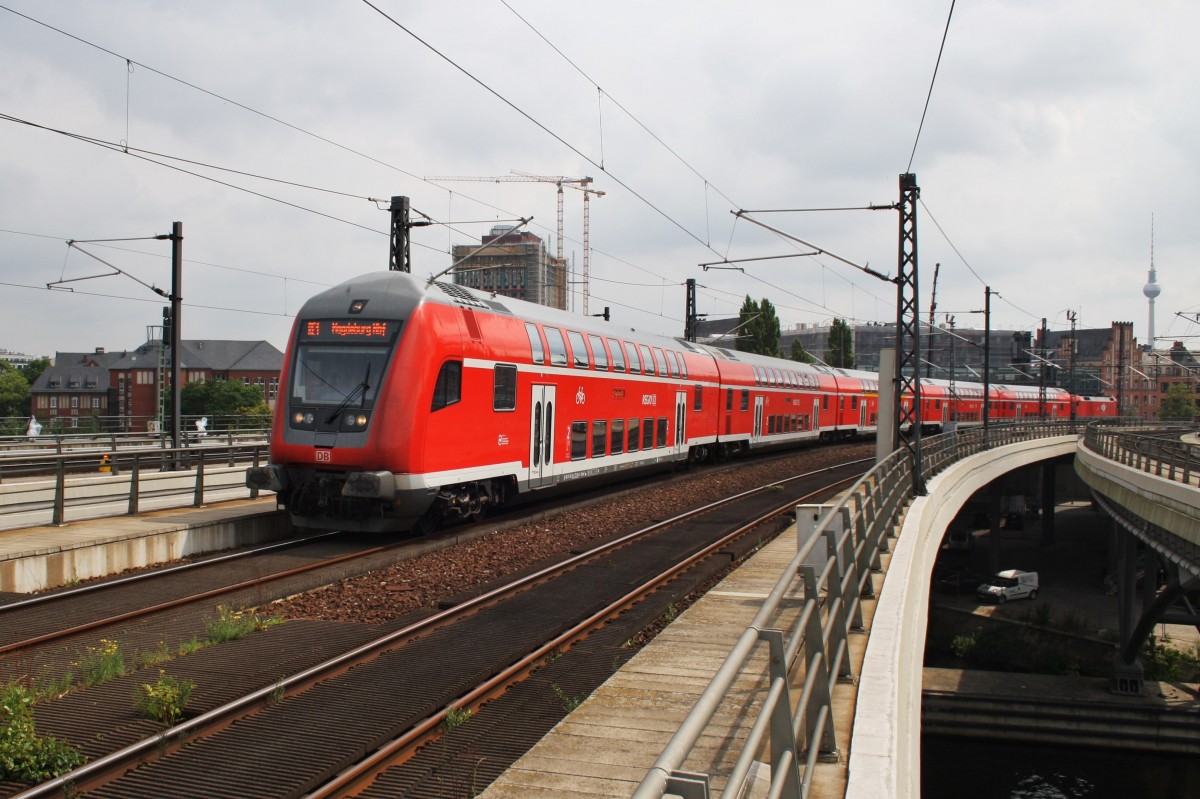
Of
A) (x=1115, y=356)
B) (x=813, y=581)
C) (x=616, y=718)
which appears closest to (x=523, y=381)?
(x=616, y=718)

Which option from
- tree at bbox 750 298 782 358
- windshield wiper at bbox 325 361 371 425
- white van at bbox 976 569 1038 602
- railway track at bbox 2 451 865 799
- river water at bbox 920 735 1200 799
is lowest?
river water at bbox 920 735 1200 799

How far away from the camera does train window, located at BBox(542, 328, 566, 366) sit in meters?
19.3

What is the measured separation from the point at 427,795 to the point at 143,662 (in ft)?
12.7

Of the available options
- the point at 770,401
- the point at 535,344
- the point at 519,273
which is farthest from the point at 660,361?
the point at 519,273

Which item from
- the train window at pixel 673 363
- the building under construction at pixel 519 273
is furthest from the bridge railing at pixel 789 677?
the building under construction at pixel 519 273

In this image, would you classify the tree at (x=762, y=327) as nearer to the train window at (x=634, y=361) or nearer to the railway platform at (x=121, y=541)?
the train window at (x=634, y=361)

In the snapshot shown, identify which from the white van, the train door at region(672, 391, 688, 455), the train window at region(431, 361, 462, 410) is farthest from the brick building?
the train window at region(431, 361, 462, 410)

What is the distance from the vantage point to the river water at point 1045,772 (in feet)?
91.4

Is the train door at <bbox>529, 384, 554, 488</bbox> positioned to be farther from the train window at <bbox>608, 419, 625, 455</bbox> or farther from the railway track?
the railway track

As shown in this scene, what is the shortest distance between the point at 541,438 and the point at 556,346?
6.40 feet

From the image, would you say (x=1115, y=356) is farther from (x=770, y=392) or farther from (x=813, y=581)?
(x=813, y=581)

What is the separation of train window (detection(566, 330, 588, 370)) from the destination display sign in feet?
20.4

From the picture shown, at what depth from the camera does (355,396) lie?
14.6m

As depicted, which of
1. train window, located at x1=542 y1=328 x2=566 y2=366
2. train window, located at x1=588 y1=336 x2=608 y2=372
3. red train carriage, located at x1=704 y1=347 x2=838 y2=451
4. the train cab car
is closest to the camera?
the train cab car
